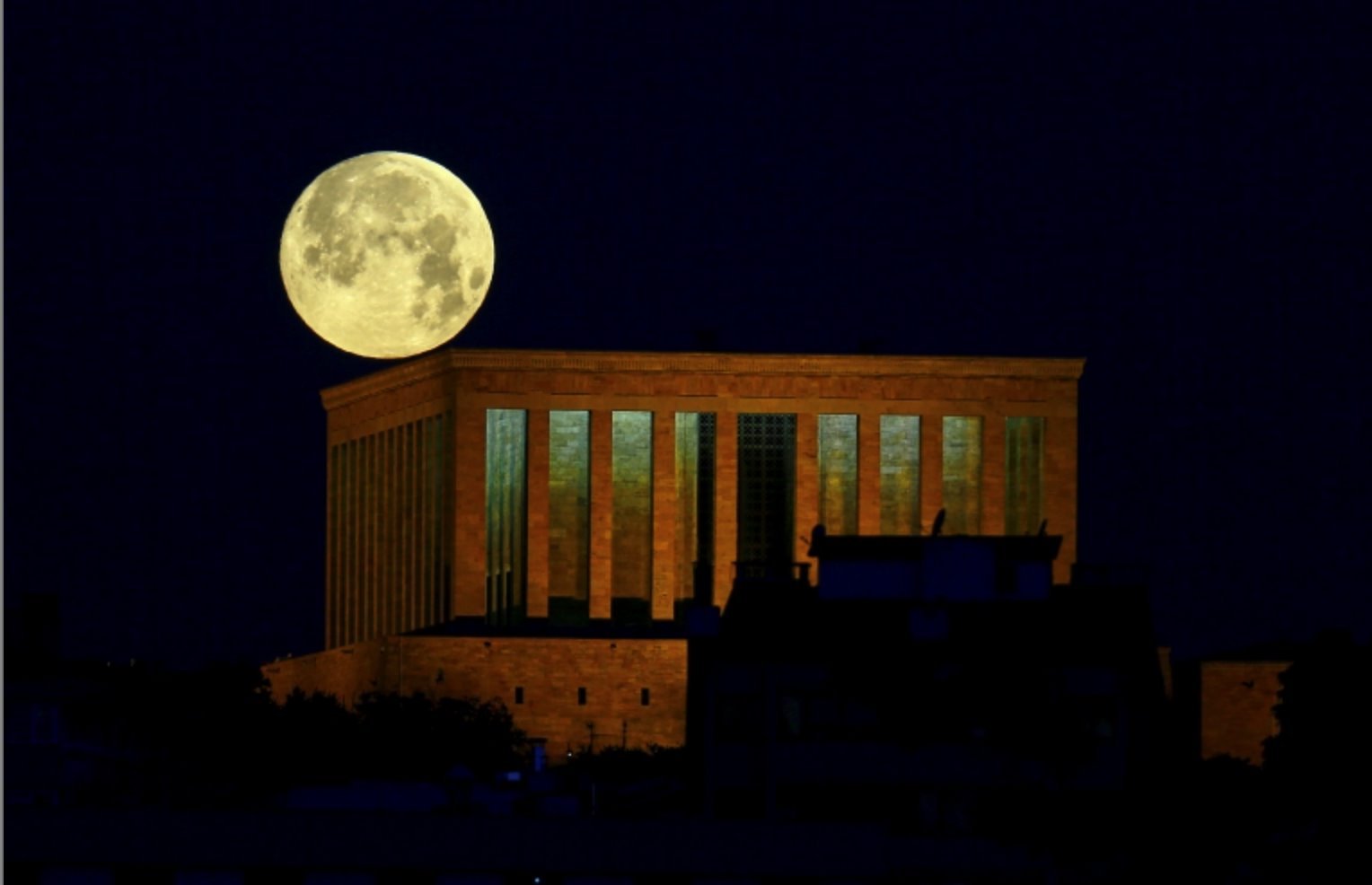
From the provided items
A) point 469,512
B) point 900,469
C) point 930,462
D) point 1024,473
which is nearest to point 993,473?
point 1024,473

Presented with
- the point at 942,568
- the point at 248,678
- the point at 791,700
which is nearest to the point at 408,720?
the point at 248,678

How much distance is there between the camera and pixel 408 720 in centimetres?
12875

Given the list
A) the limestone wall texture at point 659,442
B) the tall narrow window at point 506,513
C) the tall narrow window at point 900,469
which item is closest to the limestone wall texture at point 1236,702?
the limestone wall texture at point 659,442

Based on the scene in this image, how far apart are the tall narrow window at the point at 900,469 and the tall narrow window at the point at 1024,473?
353 centimetres

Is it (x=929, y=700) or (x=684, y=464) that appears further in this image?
(x=684, y=464)

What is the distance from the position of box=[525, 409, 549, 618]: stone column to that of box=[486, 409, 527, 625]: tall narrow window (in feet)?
1.99

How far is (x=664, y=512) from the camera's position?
151 metres

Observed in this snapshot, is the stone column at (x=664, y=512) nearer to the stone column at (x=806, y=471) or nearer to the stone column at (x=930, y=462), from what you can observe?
the stone column at (x=806, y=471)

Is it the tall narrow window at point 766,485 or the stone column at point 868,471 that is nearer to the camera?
the stone column at point 868,471

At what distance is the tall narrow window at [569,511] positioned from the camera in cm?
15012

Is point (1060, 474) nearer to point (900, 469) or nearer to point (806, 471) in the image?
point (900, 469)

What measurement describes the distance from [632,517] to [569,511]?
255 cm

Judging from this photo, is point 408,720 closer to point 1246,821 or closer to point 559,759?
point 559,759

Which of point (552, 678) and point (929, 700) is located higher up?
point (929, 700)
